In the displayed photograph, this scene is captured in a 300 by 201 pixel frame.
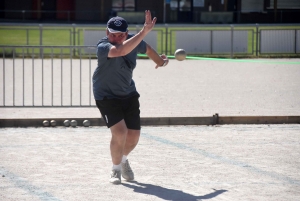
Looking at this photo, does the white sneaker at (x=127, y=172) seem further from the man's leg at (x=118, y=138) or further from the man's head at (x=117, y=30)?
the man's head at (x=117, y=30)

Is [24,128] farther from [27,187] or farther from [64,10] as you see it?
[64,10]

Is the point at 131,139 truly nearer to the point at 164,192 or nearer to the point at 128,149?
the point at 128,149

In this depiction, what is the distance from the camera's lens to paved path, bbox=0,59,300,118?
13148mm

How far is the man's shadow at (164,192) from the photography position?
726 centimetres

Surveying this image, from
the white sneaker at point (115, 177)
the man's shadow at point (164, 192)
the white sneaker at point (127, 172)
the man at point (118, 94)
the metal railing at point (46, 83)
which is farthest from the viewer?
the metal railing at point (46, 83)

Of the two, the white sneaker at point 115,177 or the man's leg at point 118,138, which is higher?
the man's leg at point 118,138

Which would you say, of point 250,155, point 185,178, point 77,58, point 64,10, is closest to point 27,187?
point 185,178

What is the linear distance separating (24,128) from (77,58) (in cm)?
1265

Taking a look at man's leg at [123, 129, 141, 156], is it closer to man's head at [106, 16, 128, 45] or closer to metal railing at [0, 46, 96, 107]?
man's head at [106, 16, 128, 45]

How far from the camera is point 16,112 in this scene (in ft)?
43.3

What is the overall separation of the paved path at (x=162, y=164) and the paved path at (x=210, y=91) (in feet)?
3.69

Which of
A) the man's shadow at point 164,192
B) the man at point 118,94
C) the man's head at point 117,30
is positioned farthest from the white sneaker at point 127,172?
the man's head at point 117,30

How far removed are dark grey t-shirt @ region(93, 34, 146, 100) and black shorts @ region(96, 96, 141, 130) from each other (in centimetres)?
6

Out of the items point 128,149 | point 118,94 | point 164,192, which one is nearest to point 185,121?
point 128,149
